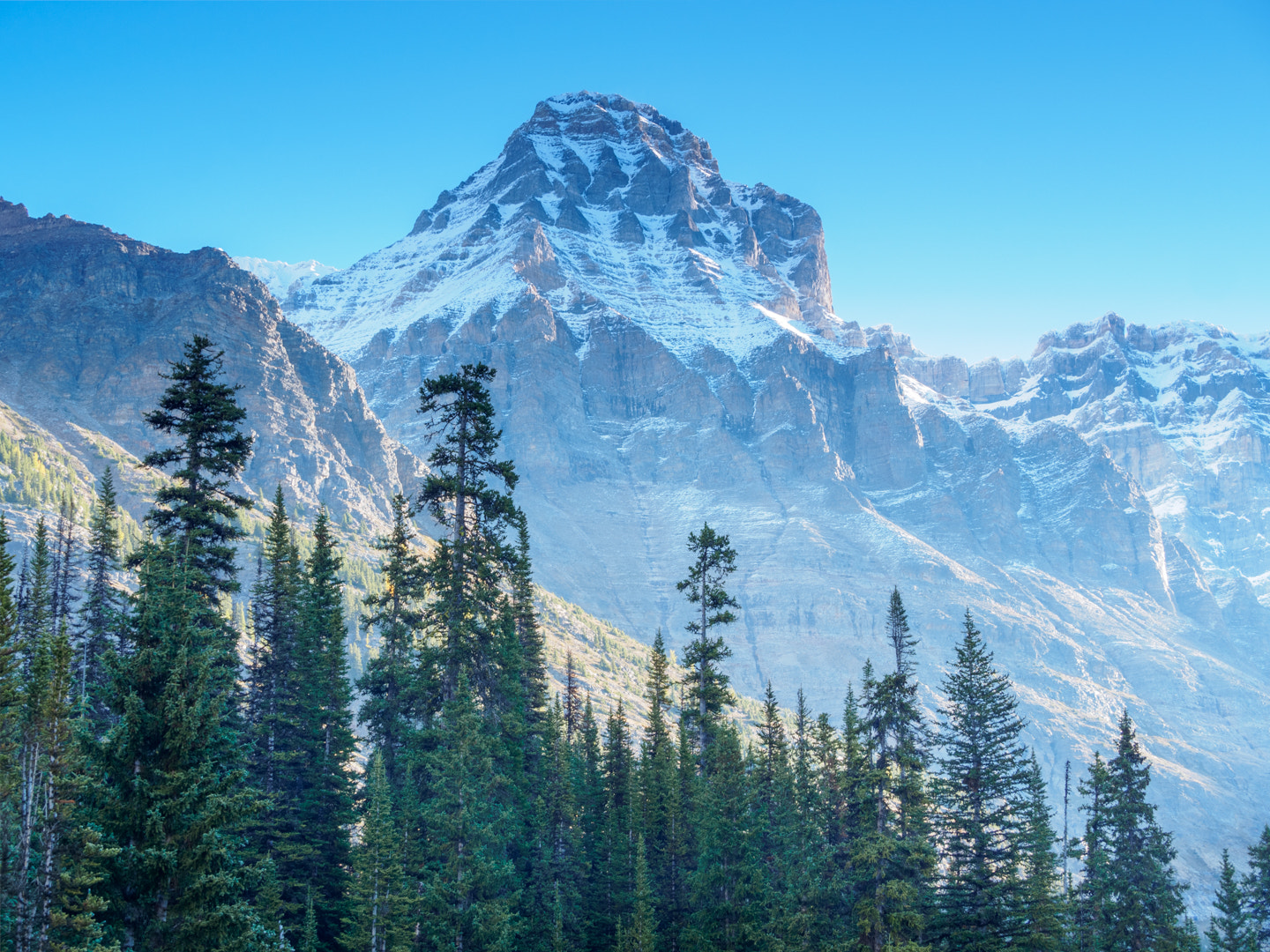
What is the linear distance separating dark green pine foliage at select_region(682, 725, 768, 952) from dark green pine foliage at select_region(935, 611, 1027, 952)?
752 centimetres


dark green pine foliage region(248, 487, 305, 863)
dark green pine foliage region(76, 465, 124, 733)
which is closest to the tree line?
dark green pine foliage region(248, 487, 305, 863)

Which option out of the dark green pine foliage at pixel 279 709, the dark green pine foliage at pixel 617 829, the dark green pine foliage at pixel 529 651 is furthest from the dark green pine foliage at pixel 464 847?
the dark green pine foliage at pixel 529 651

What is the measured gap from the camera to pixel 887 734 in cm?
3641

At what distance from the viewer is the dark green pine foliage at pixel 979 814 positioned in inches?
1529

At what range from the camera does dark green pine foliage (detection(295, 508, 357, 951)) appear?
38.8 metres

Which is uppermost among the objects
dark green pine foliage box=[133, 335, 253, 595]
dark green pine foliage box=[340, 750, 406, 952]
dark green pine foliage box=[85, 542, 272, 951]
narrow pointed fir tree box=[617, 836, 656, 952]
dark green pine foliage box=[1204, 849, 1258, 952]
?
dark green pine foliage box=[133, 335, 253, 595]

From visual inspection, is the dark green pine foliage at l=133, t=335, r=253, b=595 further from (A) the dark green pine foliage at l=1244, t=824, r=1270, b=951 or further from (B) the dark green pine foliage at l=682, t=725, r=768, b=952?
(A) the dark green pine foliage at l=1244, t=824, r=1270, b=951

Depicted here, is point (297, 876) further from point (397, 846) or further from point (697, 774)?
point (697, 774)

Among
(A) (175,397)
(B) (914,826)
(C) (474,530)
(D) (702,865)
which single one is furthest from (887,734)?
Result: (A) (175,397)

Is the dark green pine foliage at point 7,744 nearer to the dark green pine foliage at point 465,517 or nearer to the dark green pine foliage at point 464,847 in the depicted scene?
the dark green pine foliage at point 464,847

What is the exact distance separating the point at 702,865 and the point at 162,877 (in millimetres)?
25220

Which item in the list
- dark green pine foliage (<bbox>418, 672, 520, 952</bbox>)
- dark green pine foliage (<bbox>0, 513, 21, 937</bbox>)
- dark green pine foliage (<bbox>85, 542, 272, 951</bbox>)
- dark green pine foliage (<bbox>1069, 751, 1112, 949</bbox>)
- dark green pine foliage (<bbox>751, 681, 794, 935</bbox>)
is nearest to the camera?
dark green pine foliage (<bbox>0, 513, 21, 937</bbox>)

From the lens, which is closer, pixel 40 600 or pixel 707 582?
pixel 40 600

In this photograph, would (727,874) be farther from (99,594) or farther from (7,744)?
(99,594)
